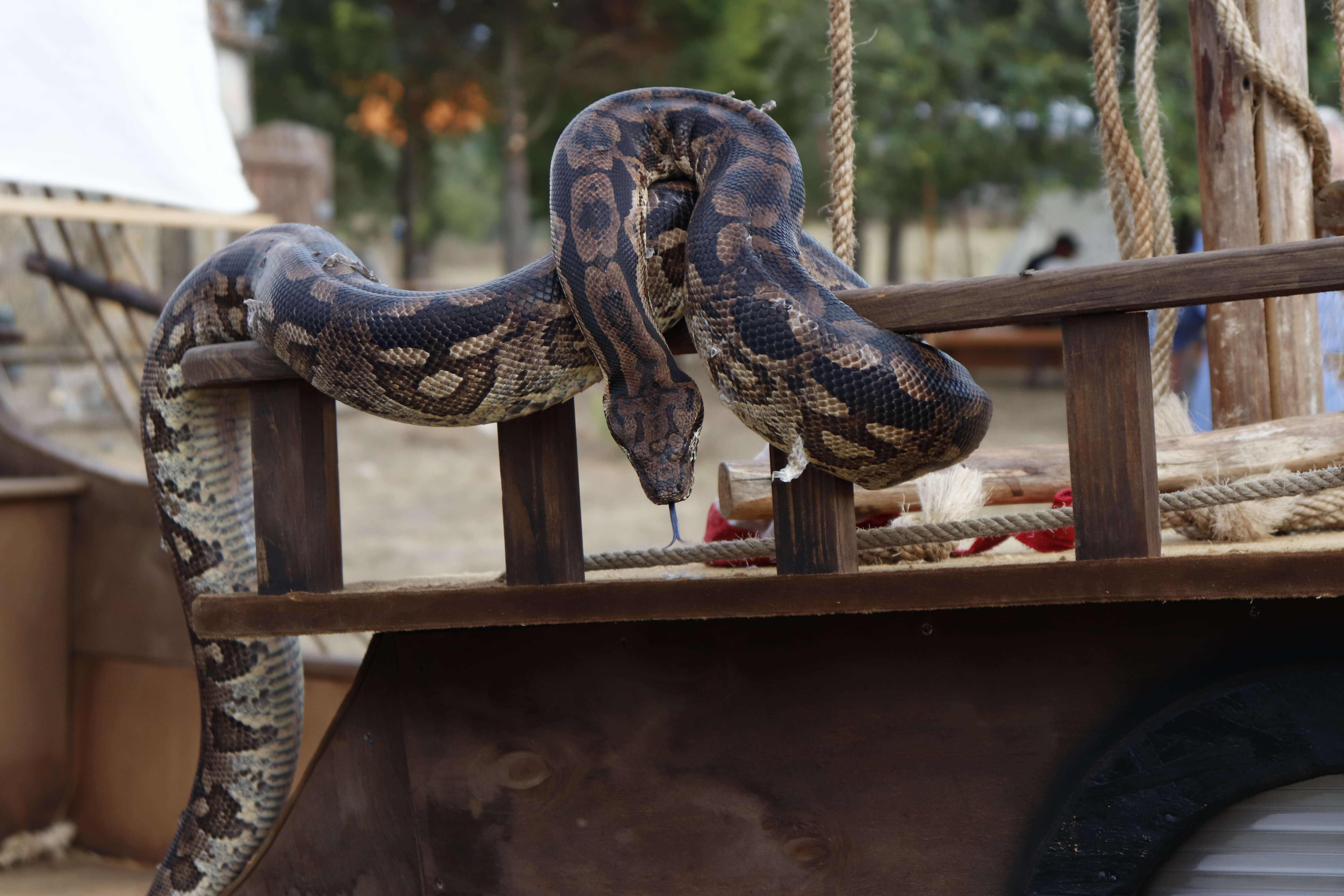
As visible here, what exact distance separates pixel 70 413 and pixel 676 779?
35.5 ft

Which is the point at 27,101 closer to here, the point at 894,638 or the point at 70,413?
the point at 894,638

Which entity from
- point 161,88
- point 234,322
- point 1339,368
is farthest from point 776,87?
point 234,322

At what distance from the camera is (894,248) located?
22.6m

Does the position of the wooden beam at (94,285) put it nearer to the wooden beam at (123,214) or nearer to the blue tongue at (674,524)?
the wooden beam at (123,214)

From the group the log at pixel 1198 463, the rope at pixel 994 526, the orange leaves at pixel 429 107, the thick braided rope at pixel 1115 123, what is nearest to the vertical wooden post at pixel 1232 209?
the thick braided rope at pixel 1115 123

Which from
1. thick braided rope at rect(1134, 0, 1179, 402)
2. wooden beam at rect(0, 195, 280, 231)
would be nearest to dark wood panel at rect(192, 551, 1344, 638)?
thick braided rope at rect(1134, 0, 1179, 402)

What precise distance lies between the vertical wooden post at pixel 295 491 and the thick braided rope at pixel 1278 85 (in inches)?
104

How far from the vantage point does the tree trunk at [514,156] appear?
2016 centimetres

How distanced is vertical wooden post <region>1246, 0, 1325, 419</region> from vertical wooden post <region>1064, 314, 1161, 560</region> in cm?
153

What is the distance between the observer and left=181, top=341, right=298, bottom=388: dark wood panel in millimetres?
2635

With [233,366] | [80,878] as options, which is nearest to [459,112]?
[80,878]

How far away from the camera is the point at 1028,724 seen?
2287 millimetres

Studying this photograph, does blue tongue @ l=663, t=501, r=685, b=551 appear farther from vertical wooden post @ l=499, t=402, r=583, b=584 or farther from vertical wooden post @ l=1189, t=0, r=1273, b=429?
vertical wooden post @ l=1189, t=0, r=1273, b=429

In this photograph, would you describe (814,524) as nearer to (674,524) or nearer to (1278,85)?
(674,524)
